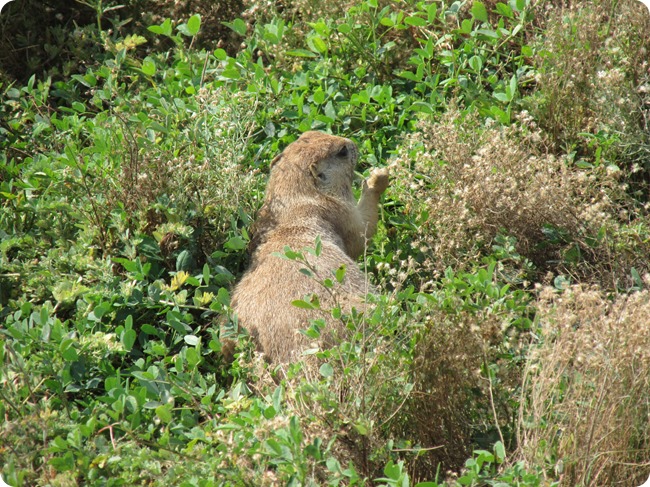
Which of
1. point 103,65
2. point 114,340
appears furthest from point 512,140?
point 103,65

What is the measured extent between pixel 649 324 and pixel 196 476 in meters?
2.25

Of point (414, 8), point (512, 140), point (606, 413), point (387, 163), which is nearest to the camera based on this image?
point (606, 413)

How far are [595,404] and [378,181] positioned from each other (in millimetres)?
2895

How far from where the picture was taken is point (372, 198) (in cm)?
638


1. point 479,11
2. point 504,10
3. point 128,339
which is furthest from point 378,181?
point 128,339

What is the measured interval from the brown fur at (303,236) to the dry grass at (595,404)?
1.28 meters

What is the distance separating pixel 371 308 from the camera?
4398 mm

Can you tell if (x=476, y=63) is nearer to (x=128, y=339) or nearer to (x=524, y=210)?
(x=524, y=210)

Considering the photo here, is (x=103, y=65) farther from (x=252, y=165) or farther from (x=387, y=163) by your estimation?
(x=387, y=163)

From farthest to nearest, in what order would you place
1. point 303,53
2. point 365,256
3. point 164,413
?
point 303,53 → point 365,256 → point 164,413

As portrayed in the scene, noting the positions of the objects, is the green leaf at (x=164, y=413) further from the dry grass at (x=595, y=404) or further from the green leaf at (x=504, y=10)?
the green leaf at (x=504, y=10)

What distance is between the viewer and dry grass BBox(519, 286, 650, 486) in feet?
12.5

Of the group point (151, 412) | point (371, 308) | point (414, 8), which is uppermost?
point (414, 8)

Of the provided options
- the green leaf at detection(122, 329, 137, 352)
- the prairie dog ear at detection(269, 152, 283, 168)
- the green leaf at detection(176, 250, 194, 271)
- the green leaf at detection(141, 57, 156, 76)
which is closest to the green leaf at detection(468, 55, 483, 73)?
the prairie dog ear at detection(269, 152, 283, 168)
